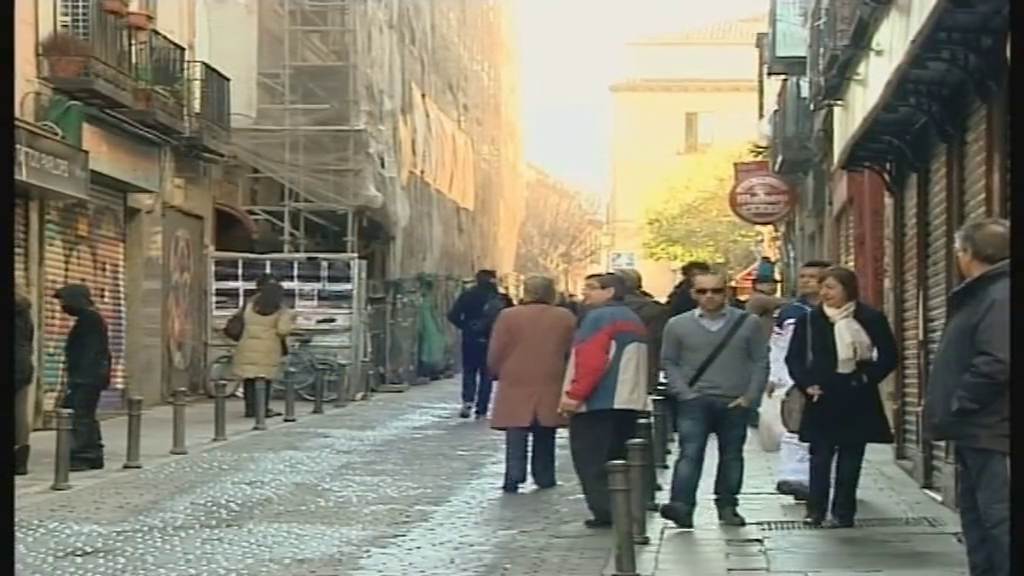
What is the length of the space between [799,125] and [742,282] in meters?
6.74

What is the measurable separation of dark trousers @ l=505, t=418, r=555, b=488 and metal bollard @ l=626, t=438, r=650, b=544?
2.55 meters

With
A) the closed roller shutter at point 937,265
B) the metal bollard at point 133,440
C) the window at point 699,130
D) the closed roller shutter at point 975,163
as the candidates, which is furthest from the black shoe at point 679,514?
the window at point 699,130

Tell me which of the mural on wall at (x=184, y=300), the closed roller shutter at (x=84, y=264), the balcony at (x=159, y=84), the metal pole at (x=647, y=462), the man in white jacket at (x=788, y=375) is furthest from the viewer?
the mural on wall at (x=184, y=300)

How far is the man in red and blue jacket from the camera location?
39.3ft

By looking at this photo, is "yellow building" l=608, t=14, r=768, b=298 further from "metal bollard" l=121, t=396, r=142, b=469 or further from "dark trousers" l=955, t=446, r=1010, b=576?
"dark trousers" l=955, t=446, r=1010, b=576

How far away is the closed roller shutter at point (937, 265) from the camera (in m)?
14.1

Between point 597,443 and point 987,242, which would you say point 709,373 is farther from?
point 987,242

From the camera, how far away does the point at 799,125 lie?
29.9m

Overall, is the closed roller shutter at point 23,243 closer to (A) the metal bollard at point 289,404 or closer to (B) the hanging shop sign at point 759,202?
(A) the metal bollard at point 289,404

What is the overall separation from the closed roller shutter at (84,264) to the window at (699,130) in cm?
5770

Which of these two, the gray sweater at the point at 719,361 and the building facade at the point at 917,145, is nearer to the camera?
the building facade at the point at 917,145

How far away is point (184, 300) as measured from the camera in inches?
1105

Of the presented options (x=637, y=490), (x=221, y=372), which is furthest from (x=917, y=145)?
(x=221, y=372)

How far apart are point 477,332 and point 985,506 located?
16.2 metres
